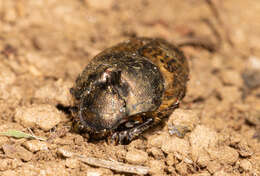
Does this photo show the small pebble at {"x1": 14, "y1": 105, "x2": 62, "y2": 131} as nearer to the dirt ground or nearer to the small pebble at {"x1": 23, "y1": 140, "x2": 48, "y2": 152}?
the dirt ground

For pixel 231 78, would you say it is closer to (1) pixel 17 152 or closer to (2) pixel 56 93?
(2) pixel 56 93

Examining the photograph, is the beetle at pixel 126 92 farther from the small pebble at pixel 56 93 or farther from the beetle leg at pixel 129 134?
the small pebble at pixel 56 93

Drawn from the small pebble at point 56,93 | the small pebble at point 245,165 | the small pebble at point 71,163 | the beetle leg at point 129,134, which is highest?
the small pebble at point 56,93

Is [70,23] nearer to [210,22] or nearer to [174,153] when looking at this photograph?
[210,22]

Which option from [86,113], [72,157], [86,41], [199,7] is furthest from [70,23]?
[72,157]

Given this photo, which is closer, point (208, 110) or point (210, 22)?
point (208, 110)

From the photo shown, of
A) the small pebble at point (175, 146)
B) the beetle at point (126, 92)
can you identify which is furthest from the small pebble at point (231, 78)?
the small pebble at point (175, 146)
